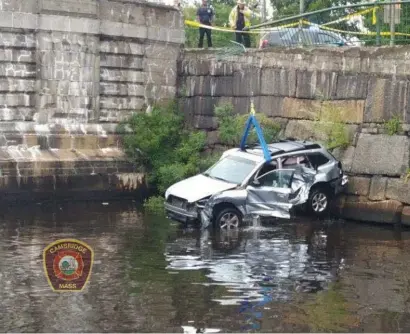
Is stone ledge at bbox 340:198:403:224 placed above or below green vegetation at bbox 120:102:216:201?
below

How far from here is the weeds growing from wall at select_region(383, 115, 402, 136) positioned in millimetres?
21609

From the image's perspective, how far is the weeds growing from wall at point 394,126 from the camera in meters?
21.6

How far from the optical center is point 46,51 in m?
26.4

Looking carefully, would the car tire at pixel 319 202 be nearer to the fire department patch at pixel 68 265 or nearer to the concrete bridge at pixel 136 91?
the concrete bridge at pixel 136 91

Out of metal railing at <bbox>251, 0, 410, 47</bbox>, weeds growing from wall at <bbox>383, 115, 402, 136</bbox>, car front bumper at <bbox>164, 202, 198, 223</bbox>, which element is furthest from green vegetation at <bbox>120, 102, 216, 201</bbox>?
weeds growing from wall at <bbox>383, 115, 402, 136</bbox>

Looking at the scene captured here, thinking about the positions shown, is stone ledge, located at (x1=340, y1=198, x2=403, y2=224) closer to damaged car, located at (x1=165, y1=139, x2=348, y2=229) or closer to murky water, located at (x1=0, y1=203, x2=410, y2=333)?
murky water, located at (x1=0, y1=203, x2=410, y2=333)

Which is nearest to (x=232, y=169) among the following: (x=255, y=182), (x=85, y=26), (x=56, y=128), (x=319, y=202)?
(x=255, y=182)

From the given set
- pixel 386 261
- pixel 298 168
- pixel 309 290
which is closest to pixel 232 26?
pixel 298 168

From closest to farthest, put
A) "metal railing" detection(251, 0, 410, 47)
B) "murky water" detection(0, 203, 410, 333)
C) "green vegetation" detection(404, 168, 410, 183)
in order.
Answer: "murky water" detection(0, 203, 410, 333) < "green vegetation" detection(404, 168, 410, 183) < "metal railing" detection(251, 0, 410, 47)

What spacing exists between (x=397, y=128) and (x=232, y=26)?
9096mm

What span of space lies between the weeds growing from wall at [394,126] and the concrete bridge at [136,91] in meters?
0.10

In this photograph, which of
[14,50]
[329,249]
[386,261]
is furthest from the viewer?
[14,50]

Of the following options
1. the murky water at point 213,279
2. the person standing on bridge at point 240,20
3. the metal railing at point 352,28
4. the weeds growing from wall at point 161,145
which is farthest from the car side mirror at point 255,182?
the person standing on bridge at point 240,20

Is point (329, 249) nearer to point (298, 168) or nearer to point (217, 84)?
point (298, 168)
